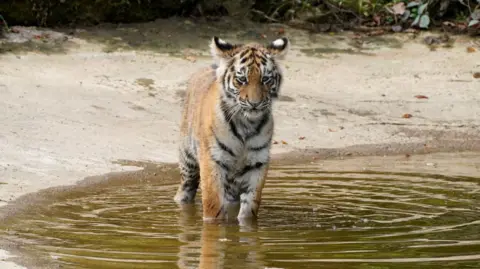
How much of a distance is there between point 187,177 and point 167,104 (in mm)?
2946

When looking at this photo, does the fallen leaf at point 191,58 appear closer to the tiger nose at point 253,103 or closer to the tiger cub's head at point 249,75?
Answer: the tiger cub's head at point 249,75

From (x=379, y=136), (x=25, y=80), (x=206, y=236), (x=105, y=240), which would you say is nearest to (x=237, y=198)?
(x=206, y=236)

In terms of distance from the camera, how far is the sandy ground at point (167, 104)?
381 inches

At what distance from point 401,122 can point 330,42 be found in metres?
3.08

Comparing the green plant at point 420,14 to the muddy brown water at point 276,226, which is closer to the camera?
the muddy brown water at point 276,226

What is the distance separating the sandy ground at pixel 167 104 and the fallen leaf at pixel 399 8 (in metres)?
0.80

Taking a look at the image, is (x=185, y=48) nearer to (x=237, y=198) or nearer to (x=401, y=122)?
(x=401, y=122)

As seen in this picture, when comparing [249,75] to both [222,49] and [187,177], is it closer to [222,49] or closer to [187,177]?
[222,49]

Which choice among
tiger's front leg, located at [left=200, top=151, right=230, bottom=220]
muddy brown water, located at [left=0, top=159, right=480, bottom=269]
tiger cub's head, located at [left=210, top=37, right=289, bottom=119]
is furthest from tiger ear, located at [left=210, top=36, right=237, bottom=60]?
muddy brown water, located at [left=0, top=159, right=480, bottom=269]

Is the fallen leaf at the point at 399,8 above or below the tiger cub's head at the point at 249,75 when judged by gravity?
below

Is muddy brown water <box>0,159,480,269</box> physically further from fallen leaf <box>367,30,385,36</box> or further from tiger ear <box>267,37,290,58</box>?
fallen leaf <box>367,30,385,36</box>

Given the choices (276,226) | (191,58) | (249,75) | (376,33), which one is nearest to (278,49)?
(249,75)

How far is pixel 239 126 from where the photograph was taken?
7.57 meters

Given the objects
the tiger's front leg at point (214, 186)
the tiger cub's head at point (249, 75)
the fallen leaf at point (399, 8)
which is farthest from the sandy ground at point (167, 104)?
the tiger cub's head at point (249, 75)
